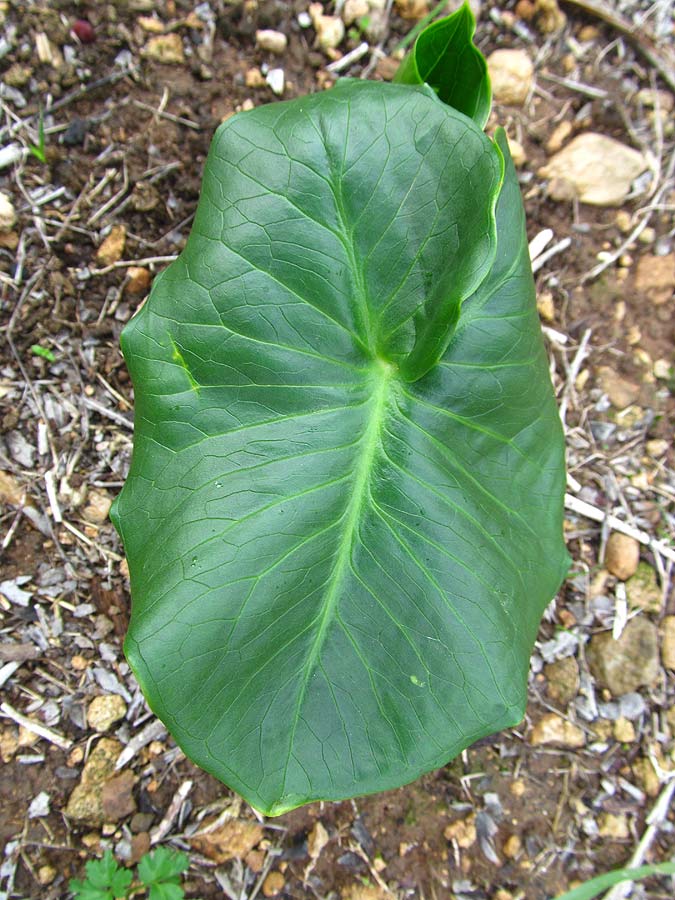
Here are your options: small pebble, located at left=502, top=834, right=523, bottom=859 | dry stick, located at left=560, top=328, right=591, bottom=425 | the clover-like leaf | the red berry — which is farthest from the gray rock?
the red berry

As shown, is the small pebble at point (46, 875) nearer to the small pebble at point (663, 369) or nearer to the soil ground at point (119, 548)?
the soil ground at point (119, 548)

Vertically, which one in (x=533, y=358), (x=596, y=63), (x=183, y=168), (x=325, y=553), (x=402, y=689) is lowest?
(x=402, y=689)

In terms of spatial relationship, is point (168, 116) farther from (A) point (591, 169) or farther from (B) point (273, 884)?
(B) point (273, 884)

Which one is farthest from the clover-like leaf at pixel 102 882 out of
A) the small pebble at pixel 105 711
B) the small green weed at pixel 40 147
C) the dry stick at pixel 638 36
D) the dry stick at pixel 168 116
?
the dry stick at pixel 638 36

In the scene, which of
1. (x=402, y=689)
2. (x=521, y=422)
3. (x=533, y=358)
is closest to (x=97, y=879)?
(x=402, y=689)

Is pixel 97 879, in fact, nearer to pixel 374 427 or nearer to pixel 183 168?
pixel 374 427

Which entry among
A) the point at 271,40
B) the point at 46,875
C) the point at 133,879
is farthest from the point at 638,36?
the point at 46,875

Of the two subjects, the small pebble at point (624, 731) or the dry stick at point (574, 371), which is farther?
the dry stick at point (574, 371)
